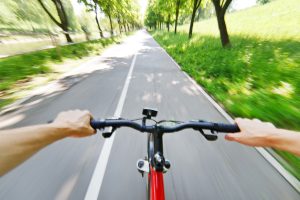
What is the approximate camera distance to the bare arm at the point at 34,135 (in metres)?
1.08

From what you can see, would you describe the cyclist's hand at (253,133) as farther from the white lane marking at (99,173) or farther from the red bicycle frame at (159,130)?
the white lane marking at (99,173)

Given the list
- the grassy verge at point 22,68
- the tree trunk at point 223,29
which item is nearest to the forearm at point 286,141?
the grassy verge at point 22,68

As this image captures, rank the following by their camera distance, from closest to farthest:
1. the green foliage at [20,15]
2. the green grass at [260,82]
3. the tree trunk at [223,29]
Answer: the green grass at [260,82]
the tree trunk at [223,29]
the green foliage at [20,15]

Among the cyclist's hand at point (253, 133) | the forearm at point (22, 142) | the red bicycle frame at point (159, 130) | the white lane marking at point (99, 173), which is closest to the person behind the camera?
the forearm at point (22, 142)

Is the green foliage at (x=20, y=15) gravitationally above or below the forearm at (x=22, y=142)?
below

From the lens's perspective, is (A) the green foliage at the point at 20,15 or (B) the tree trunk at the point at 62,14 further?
(A) the green foliage at the point at 20,15

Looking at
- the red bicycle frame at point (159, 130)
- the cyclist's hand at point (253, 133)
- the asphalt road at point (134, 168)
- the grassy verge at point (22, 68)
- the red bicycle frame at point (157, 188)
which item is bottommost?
the grassy verge at point (22, 68)

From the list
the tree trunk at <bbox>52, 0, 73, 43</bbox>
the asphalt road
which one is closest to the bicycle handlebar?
the asphalt road

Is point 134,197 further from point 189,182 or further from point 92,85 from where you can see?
point 92,85

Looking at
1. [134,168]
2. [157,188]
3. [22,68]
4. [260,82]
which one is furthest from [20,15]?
[157,188]

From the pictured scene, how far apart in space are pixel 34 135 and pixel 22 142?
3.0 inches

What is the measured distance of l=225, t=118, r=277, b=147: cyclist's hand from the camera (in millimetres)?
1277

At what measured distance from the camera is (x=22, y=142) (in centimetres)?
115

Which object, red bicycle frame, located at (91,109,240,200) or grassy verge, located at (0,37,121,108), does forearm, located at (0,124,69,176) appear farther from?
grassy verge, located at (0,37,121,108)
